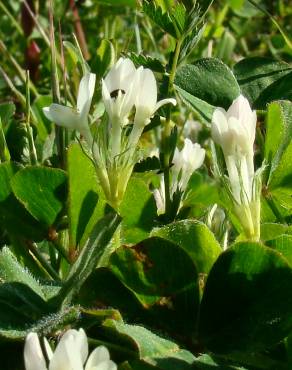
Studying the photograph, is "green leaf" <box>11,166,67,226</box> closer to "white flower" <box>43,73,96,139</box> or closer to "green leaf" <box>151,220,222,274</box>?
"white flower" <box>43,73,96,139</box>

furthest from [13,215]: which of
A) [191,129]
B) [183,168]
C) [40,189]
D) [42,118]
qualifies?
[191,129]

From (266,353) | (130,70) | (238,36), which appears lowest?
(238,36)

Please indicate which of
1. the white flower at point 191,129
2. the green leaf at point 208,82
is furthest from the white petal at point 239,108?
the white flower at point 191,129

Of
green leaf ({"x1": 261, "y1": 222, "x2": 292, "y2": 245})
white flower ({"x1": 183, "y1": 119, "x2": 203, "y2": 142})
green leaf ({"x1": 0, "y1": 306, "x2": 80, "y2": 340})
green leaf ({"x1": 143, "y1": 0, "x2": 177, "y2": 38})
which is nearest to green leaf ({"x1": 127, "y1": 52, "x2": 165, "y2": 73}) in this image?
green leaf ({"x1": 143, "y1": 0, "x2": 177, "y2": 38})

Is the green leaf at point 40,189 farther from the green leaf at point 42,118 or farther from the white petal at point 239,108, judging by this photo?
the green leaf at point 42,118

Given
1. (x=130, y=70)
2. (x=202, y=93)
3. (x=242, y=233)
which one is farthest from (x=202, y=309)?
(x=202, y=93)

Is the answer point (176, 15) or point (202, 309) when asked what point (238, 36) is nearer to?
point (176, 15)
